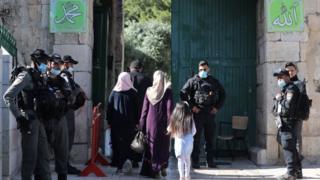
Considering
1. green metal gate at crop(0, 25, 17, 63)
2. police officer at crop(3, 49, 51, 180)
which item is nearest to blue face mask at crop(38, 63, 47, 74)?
police officer at crop(3, 49, 51, 180)

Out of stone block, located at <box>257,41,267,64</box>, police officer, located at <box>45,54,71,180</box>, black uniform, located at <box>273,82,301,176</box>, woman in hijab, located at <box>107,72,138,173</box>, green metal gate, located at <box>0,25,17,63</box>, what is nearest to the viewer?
police officer, located at <box>45,54,71,180</box>

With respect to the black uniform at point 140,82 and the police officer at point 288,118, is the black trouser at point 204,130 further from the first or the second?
the police officer at point 288,118

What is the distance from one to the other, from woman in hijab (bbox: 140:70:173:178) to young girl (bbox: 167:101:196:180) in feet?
2.82

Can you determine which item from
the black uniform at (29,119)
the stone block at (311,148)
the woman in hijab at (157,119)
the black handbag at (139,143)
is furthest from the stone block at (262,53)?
the black uniform at (29,119)

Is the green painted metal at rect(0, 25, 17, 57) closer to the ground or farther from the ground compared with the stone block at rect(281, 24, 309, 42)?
closer to the ground

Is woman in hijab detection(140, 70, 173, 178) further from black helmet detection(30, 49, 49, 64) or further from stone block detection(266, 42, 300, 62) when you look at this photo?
stone block detection(266, 42, 300, 62)

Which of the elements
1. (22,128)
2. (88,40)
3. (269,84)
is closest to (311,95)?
(269,84)

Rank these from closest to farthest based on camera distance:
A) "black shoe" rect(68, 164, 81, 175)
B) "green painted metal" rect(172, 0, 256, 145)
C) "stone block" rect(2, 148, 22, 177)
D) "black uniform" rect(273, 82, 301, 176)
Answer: "stone block" rect(2, 148, 22, 177) → "black uniform" rect(273, 82, 301, 176) → "black shoe" rect(68, 164, 81, 175) → "green painted metal" rect(172, 0, 256, 145)

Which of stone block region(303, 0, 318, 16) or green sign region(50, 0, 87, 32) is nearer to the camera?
green sign region(50, 0, 87, 32)

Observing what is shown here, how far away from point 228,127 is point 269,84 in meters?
1.73

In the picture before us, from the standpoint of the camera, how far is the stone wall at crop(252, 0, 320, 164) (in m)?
10.3

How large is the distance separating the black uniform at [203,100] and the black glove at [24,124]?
3707 millimetres

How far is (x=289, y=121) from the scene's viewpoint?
8328 millimetres

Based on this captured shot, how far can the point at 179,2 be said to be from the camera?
12.1m
